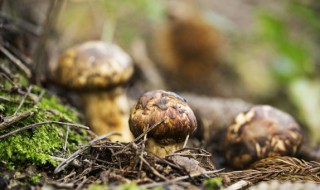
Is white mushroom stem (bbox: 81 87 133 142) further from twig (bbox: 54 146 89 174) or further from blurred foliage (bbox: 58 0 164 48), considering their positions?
blurred foliage (bbox: 58 0 164 48)

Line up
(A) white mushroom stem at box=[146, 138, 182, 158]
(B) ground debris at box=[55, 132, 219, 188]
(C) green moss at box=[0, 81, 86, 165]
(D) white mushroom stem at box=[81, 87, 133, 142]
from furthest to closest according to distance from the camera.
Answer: (D) white mushroom stem at box=[81, 87, 133, 142] < (A) white mushroom stem at box=[146, 138, 182, 158] < (C) green moss at box=[0, 81, 86, 165] < (B) ground debris at box=[55, 132, 219, 188]

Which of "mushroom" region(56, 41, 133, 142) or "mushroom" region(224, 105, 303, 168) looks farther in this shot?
"mushroom" region(56, 41, 133, 142)

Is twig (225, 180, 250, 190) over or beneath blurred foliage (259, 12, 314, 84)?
beneath

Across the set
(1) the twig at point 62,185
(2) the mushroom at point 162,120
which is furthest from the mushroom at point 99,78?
(1) the twig at point 62,185

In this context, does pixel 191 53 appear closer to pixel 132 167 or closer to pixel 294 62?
pixel 294 62

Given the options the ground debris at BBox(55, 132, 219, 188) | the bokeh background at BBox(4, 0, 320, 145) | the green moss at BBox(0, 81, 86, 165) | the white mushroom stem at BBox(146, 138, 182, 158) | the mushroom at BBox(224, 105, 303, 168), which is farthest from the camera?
the bokeh background at BBox(4, 0, 320, 145)

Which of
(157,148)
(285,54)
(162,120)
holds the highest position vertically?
(285,54)

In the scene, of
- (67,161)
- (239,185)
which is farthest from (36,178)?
(239,185)

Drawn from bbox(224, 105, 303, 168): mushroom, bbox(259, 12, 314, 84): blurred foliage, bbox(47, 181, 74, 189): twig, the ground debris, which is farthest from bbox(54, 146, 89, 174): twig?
bbox(259, 12, 314, 84): blurred foliage
